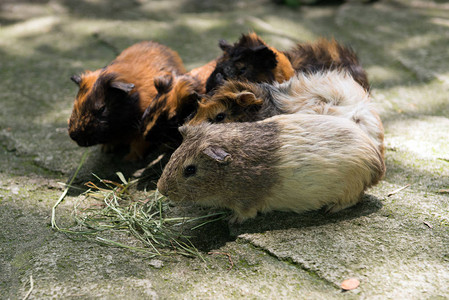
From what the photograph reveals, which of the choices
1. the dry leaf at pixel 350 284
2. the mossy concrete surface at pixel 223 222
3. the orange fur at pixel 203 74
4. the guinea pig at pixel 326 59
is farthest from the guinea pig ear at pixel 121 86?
the dry leaf at pixel 350 284

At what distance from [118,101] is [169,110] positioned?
1.87 feet

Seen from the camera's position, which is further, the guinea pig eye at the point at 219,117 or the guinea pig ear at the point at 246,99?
the guinea pig eye at the point at 219,117

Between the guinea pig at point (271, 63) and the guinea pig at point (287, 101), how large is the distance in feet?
1.03

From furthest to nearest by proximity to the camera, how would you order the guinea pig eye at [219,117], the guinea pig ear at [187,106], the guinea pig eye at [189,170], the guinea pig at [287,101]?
the guinea pig ear at [187,106]
the guinea pig eye at [219,117]
the guinea pig at [287,101]
the guinea pig eye at [189,170]

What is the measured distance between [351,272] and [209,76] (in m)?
2.36

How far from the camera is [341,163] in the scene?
10.4 ft

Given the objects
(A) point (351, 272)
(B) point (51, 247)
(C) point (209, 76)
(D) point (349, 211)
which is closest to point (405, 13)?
(C) point (209, 76)

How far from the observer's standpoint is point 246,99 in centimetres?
371

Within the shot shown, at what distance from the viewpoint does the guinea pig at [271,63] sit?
4.21 metres

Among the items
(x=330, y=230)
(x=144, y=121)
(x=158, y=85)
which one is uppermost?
(x=158, y=85)

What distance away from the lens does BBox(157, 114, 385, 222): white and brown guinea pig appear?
3.18 meters

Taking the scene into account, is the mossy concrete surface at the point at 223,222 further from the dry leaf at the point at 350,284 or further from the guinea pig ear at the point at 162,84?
the guinea pig ear at the point at 162,84

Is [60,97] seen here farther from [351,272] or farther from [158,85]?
[351,272]

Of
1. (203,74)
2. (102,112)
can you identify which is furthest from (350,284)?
(102,112)
